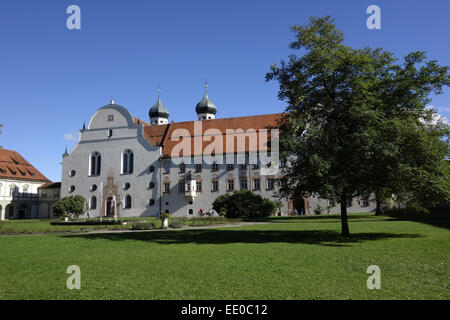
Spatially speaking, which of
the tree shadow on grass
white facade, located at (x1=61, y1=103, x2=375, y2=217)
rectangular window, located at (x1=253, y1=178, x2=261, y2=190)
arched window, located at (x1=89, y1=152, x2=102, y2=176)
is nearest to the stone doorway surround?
white facade, located at (x1=61, y1=103, x2=375, y2=217)

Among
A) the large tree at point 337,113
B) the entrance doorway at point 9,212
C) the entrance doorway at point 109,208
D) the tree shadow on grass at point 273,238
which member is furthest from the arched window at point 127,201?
the large tree at point 337,113

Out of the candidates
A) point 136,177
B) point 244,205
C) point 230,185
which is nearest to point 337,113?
point 244,205

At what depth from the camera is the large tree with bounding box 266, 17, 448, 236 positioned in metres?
16.3

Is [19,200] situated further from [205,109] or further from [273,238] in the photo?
[273,238]

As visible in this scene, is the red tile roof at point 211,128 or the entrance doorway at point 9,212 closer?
the red tile roof at point 211,128

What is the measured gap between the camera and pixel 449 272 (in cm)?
889

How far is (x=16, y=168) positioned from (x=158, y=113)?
28.7 metres

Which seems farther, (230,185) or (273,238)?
(230,185)

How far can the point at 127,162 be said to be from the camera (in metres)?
54.8

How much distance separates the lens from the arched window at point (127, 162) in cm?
5441

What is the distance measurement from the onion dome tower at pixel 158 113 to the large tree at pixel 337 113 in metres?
56.8

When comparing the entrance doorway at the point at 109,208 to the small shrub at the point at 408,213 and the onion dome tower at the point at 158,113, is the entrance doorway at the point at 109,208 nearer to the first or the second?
the onion dome tower at the point at 158,113
